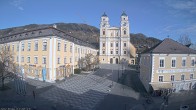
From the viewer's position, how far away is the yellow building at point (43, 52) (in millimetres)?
32594

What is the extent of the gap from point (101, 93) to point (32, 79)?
1635 cm

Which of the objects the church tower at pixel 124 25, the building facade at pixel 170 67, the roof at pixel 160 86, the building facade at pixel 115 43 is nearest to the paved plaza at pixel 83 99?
the roof at pixel 160 86

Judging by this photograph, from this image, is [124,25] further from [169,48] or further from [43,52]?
[43,52]

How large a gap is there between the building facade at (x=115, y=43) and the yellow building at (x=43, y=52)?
3617cm

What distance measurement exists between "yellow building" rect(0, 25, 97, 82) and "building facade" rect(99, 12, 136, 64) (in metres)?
36.2

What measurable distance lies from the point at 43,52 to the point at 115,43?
45.7m

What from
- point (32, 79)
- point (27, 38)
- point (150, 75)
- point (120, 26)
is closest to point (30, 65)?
point (32, 79)

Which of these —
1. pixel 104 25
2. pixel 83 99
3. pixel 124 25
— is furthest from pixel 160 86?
pixel 104 25

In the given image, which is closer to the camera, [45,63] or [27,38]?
[45,63]

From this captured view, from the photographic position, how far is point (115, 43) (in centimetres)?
7500

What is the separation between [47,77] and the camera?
108ft

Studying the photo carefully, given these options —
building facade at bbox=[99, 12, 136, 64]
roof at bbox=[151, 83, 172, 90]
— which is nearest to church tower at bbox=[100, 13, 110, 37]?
building facade at bbox=[99, 12, 136, 64]

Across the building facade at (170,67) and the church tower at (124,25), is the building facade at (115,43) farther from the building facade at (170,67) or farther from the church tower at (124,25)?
the building facade at (170,67)

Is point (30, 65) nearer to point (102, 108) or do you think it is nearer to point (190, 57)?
point (102, 108)
